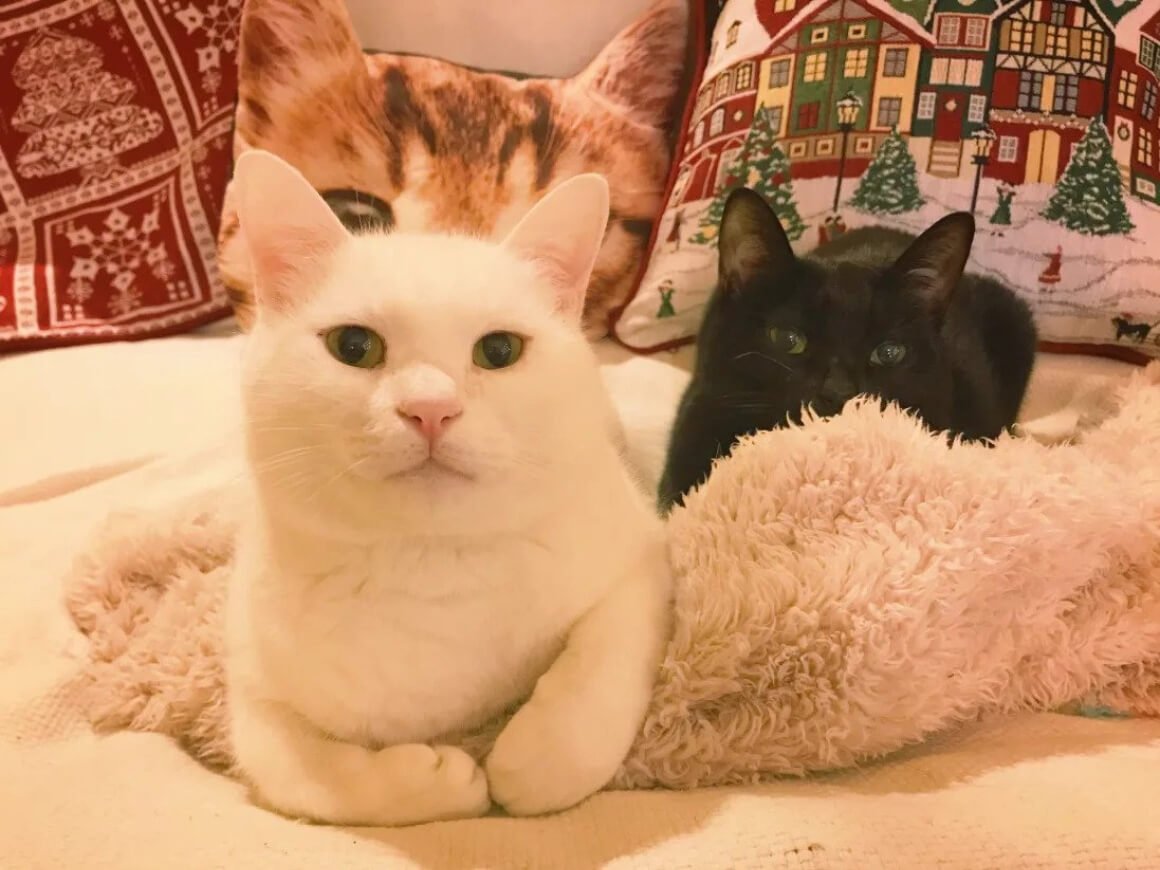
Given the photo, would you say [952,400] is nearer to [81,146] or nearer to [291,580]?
[291,580]

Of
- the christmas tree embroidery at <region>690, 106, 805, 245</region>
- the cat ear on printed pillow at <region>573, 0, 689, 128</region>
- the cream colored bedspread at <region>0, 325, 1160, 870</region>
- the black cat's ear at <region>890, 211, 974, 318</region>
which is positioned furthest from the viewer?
the cat ear on printed pillow at <region>573, 0, 689, 128</region>

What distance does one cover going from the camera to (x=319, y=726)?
70 centimetres

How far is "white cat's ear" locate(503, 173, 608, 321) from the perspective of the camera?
0.71 m

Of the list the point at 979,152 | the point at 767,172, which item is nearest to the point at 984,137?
the point at 979,152

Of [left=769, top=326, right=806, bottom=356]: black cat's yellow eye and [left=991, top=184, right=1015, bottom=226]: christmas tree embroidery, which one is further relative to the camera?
[left=991, top=184, right=1015, bottom=226]: christmas tree embroidery

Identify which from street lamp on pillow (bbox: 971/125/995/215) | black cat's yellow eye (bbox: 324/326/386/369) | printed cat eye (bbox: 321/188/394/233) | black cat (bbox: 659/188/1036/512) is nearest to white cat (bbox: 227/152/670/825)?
black cat's yellow eye (bbox: 324/326/386/369)

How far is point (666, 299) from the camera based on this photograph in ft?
4.44

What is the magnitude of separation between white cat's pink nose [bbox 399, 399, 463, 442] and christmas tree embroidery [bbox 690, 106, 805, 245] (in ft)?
2.62

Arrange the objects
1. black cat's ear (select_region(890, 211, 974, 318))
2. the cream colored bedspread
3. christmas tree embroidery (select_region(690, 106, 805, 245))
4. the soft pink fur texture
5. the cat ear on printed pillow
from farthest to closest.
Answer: the cat ear on printed pillow, christmas tree embroidery (select_region(690, 106, 805, 245)), black cat's ear (select_region(890, 211, 974, 318)), the soft pink fur texture, the cream colored bedspread

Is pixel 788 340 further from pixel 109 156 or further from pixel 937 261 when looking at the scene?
pixel 109 156

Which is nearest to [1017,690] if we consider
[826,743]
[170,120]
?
[826,743]

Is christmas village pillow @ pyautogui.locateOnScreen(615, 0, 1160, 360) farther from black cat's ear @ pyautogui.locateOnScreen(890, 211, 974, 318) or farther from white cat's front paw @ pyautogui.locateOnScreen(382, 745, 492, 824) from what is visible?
white cat's front paw @ pyautogui.locateOnScreen(382, 745, 492, 824)

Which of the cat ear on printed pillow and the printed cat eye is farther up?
the cat ear on printed pillow

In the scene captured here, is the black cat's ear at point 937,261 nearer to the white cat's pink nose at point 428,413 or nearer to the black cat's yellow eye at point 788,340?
the black cat's yellow eye at point 788,340
